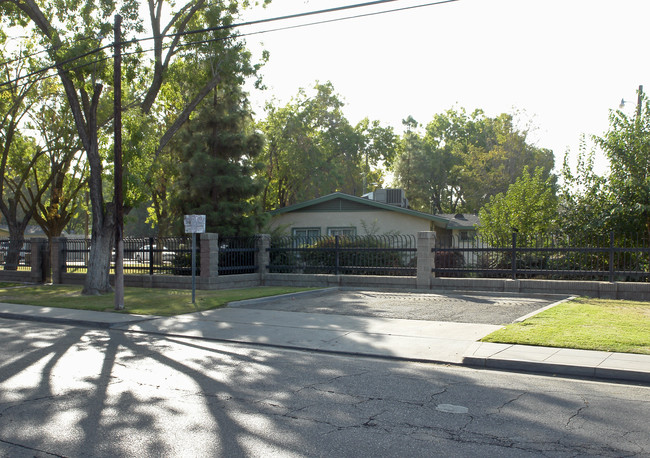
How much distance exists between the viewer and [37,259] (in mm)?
24000

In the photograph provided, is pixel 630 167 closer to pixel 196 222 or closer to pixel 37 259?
pixel 196 222

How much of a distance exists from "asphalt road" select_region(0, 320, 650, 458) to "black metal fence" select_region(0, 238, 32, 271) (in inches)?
726

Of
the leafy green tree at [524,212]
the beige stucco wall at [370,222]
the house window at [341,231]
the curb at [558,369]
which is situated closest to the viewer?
the curb at [558,369]

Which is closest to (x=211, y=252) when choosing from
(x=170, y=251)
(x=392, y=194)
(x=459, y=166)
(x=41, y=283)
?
(x=170, y=251)

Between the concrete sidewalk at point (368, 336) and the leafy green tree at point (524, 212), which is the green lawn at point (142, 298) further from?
the leafy green tree at point (524, 212)

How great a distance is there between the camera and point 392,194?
3450 cm

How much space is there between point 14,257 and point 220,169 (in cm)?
1075

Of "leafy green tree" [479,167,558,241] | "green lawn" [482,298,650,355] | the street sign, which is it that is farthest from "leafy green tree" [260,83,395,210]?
"green lawn" [482,298,650,355]

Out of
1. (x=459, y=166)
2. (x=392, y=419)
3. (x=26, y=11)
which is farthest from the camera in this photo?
(x=459, y=166)

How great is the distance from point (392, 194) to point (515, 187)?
13.2 metres

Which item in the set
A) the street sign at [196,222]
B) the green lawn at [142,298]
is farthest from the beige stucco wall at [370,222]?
the street sign at [196,222]

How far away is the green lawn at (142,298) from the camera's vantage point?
1474 centimetres

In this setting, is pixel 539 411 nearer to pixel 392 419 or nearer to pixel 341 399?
pixel 392 419

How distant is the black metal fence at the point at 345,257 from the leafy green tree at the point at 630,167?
23.3 ft
